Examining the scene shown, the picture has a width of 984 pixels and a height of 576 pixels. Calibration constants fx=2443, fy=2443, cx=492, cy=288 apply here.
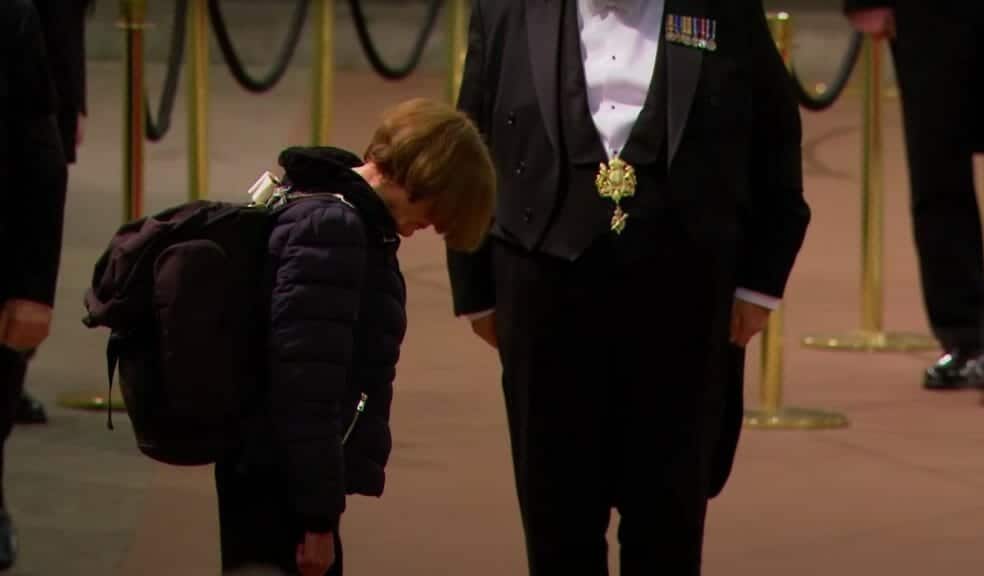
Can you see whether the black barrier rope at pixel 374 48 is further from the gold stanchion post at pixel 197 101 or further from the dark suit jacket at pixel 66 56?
the dark suit jacket at pixel 66 56

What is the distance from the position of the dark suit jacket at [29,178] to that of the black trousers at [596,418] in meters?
1.30

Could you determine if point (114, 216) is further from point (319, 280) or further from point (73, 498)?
point (319, 280)

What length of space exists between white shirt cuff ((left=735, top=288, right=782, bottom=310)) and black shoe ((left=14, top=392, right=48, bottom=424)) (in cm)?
338

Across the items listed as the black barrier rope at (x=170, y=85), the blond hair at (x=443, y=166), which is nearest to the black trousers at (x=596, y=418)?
the blond hair at (x=443, y=166)

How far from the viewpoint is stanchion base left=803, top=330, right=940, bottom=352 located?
827 centimetres

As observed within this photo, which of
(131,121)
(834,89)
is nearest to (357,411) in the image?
(131,121)

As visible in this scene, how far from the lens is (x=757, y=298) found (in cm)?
430

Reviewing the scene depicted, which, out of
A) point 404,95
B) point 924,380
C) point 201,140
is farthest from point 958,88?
point 404,95

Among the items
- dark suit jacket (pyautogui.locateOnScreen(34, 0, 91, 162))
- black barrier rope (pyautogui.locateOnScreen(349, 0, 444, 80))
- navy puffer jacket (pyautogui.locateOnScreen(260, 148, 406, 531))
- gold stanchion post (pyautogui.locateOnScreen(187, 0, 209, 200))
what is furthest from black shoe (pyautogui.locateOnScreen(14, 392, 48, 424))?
black barrier rope (pyautogui.locateOnScreen(349, 0, 444, 80))

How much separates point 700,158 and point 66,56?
3.14 m

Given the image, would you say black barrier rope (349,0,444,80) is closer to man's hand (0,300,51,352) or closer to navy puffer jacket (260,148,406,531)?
man's hand (0,300,51,352)

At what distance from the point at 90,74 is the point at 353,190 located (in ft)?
33.4

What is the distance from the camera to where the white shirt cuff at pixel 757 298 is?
430cm

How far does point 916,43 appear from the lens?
25.0 ft
